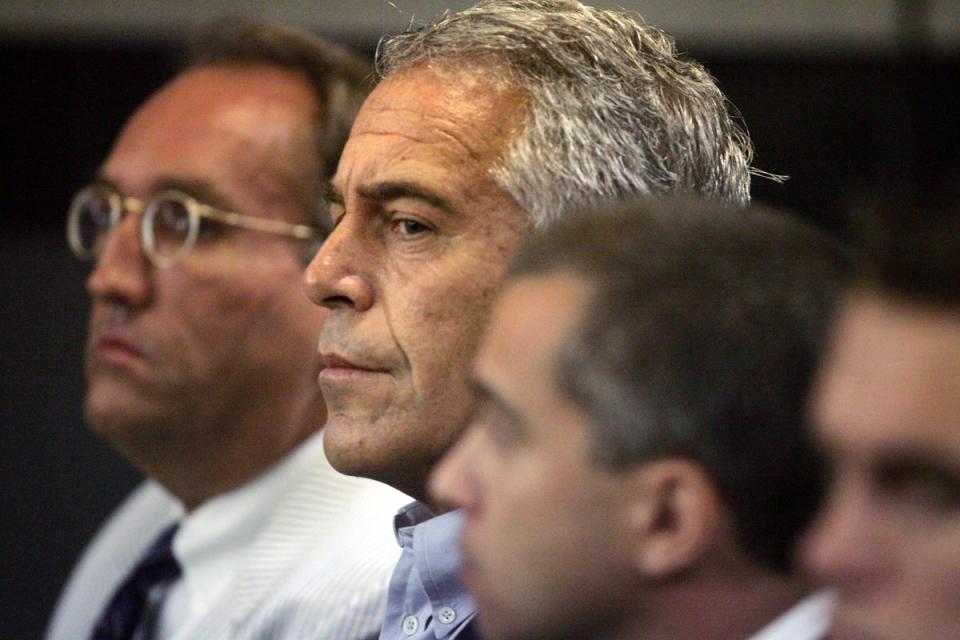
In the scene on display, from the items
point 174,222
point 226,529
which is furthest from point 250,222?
point 226,529

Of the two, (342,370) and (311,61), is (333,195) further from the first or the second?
(311,61)

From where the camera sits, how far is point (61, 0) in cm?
386

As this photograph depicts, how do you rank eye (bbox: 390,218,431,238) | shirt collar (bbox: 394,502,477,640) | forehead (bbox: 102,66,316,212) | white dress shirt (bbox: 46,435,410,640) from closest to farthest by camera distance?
shirt collar (bbox: 394,502,477,640)
eye (bbox: 390,218,431,238)
white dress shirt (bbox: 46,435,410,640)
forehead (bbox: 102,66,316,212)

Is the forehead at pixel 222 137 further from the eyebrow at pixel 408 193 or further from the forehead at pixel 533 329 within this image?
the forehead at pixel 533 329

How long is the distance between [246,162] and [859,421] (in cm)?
173

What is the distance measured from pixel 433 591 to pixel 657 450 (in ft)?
1.81

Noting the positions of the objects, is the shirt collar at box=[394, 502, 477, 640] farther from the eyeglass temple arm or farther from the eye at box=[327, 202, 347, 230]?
the eyeglass temple arm

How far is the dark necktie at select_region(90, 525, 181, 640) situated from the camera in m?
2.41

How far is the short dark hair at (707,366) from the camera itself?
1.01m

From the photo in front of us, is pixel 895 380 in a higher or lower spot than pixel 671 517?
higher

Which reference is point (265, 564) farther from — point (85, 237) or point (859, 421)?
point (859, 421)

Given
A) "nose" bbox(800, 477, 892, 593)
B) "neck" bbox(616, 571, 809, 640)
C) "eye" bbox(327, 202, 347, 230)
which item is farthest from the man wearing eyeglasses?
"nose" bbox(800, 477, 892, 593)

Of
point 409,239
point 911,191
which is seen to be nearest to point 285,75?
point 409,239

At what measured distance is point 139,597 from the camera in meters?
2.44
